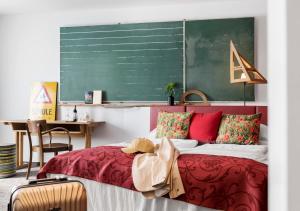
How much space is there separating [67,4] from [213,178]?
→ 3.97 m

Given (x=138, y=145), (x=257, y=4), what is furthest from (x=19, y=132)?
(x=257, y=4)

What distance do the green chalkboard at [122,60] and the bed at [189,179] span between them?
214 cm

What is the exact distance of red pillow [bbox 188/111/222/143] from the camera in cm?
387

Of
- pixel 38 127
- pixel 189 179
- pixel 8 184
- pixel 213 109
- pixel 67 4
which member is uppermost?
pixel 67 4

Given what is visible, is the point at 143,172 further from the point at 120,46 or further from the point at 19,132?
the point at 19,132

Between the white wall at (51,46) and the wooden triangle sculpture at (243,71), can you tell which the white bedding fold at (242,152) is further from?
the white wall at (51,46)

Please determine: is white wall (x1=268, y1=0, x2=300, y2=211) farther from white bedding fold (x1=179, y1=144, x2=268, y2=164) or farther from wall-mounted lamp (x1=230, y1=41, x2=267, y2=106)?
wall-mounted lamp (x1=230, y1=41, x2=267, y2=106)

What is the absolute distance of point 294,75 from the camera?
2.49 ft

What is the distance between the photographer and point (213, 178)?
2.27 m

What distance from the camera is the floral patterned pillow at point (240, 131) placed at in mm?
3607

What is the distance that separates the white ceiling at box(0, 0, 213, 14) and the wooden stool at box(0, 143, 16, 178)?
86.0 inches

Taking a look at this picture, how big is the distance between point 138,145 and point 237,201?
100 centimetres

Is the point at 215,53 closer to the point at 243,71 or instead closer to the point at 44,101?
the point at 243,71

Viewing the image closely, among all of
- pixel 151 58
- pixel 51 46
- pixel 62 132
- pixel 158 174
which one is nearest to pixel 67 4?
pixel 51 46
